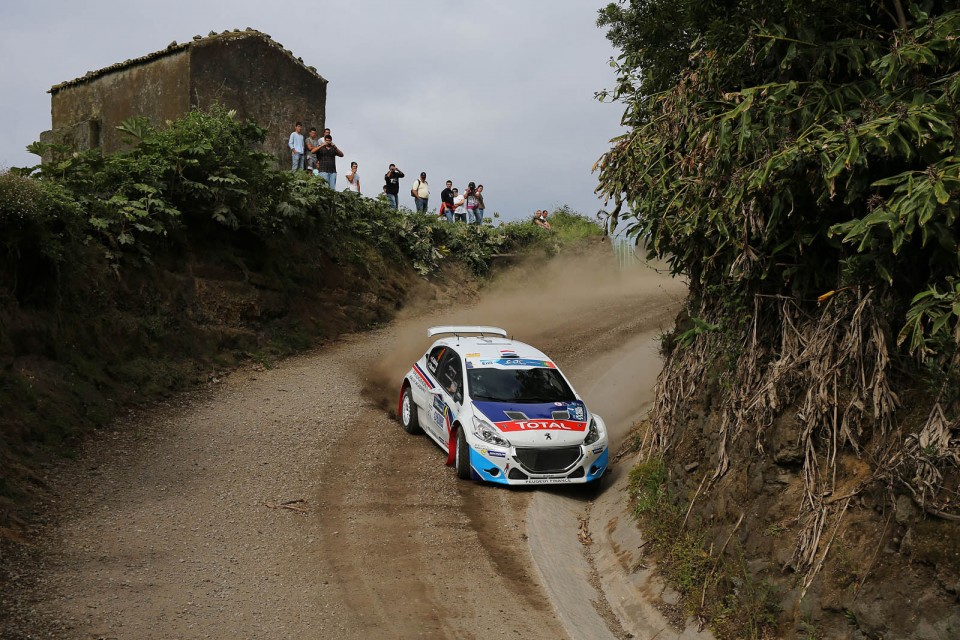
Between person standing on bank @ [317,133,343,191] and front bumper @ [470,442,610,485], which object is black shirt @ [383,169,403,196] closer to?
person standing on bank @ [317,133,343,191]

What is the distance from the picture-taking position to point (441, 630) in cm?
840

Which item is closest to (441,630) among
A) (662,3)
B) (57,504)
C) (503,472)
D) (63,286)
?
(503,472)

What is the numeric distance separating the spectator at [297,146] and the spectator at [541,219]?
1147cm

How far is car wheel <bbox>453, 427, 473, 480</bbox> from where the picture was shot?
12477 millimetres

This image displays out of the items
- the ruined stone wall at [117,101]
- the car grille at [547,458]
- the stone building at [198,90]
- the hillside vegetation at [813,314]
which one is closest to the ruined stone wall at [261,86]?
the stone building at [198,90]

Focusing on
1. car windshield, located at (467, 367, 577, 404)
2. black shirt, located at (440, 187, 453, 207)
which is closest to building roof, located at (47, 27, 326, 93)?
black shirt, located at (440, 187, 453, 207)

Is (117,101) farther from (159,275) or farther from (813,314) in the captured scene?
(813,314)

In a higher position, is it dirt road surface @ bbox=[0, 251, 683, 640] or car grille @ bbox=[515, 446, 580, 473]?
car grille @ bbox=[515, 446, 580, 473]

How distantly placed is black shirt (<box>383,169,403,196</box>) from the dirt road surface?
11.3 meters

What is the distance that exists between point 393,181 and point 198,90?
7.14 meters

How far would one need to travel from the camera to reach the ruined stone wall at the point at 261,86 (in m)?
23.1

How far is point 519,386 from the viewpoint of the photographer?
13.4 metres

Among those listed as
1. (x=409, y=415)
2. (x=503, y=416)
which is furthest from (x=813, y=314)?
(x=409, y=415)

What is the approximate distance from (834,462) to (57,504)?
360 inches
